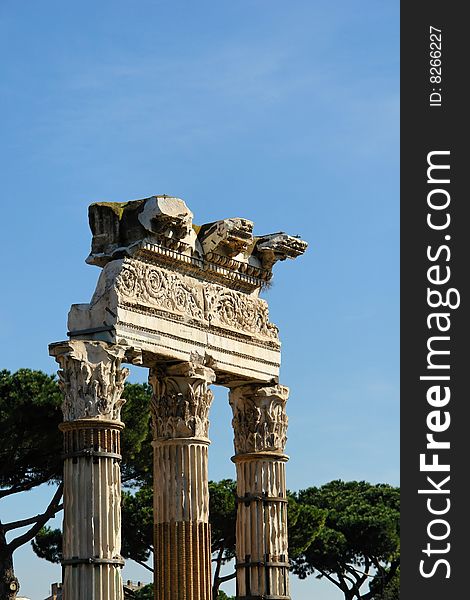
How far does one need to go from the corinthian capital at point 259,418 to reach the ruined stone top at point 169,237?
1.98m

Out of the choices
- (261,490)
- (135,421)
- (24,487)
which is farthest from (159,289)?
(24,487)

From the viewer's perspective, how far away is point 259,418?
28797 millimetres

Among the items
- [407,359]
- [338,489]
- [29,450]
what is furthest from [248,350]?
[338,489]

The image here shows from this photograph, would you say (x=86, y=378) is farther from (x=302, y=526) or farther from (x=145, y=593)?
(x=145, y=593)

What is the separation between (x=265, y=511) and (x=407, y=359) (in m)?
7.56

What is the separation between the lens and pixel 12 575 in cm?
4353

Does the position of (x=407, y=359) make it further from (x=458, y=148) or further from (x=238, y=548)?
(x=238, y=548)

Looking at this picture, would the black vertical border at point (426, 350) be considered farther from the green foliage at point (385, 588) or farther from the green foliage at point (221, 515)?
the green foliage at point (385, 588)

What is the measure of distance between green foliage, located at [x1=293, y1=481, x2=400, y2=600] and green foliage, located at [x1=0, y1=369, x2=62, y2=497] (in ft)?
86.1

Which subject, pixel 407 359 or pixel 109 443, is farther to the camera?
pixel 109 443

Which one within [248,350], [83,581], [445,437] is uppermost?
[248,350]

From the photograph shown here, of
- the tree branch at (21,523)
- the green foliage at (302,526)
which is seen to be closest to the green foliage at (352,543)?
the green foliage at (302,526)

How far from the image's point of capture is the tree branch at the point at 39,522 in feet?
144

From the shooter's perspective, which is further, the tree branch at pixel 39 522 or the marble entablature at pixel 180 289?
the tree branch at pixel 39 522
